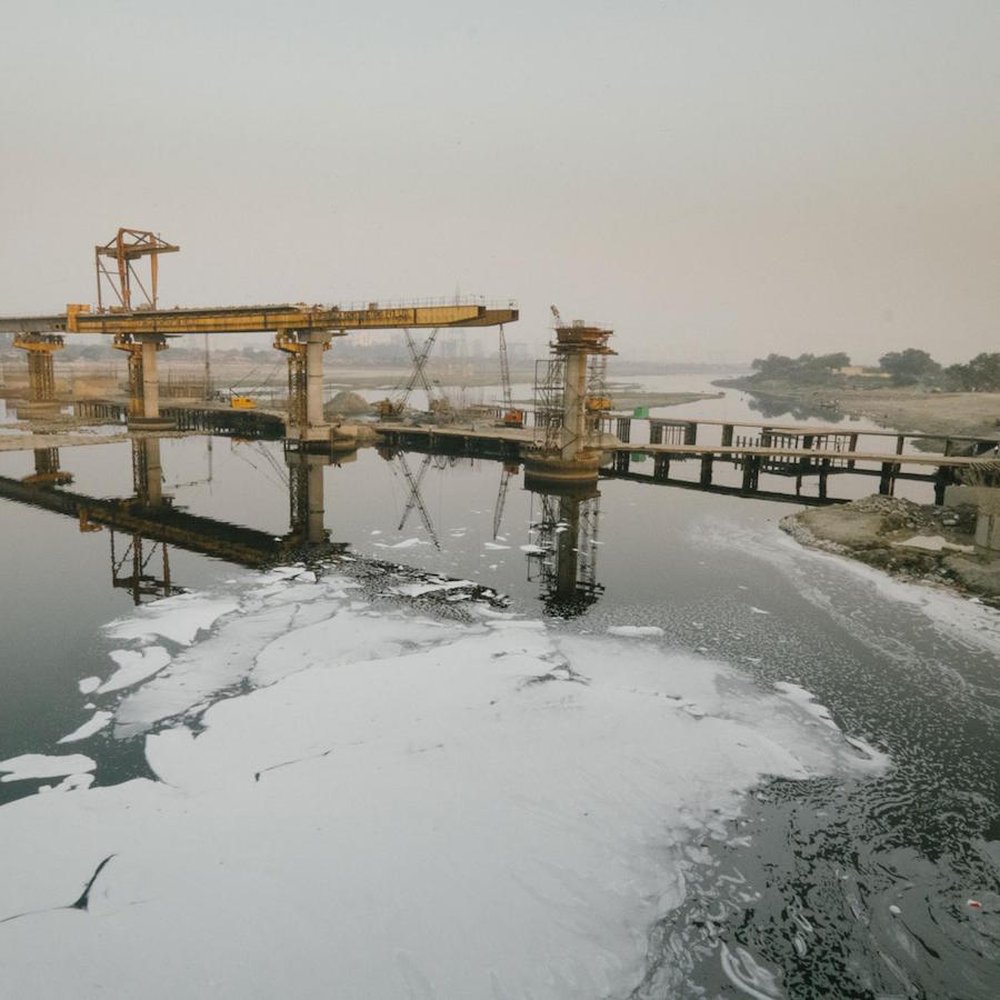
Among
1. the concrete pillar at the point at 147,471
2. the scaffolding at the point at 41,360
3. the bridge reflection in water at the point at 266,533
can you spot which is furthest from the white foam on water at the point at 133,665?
the scaffolding at the point at 41,360

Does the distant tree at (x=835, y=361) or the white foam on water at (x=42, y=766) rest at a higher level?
the distant tree at (x=835, y=361)

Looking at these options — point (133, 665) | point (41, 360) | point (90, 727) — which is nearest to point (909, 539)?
point (133, 665)

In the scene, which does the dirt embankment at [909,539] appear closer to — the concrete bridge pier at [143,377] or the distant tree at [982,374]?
the concrete bridge pier at [143,377]

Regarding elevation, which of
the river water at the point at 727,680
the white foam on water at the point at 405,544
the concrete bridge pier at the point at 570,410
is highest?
the concrete bridge pier at the point at 570,410

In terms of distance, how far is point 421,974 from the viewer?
276 inches

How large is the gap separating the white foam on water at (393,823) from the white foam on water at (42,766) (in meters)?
0.27

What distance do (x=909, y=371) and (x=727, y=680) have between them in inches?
6620

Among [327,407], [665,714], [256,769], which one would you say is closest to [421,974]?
[256,769]

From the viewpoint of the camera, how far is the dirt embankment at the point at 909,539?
2158cm

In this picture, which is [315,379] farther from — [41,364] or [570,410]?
[41,364]

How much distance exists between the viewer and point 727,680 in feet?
47.9

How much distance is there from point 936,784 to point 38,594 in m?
22.2

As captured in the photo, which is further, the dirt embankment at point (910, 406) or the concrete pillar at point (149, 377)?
the dirt embankment at point (910, 406)

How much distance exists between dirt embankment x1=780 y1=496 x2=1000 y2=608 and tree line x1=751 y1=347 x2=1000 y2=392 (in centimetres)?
9124
